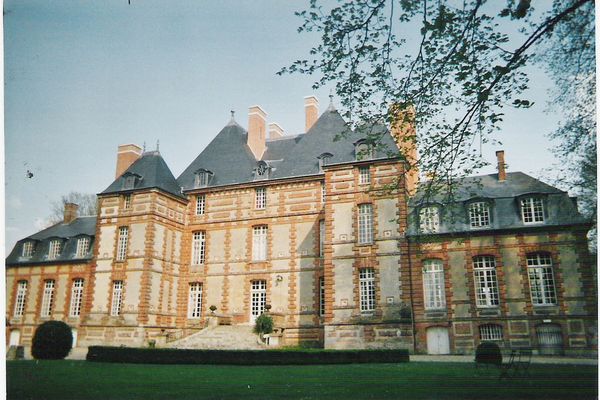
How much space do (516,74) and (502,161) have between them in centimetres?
Answer: 1292

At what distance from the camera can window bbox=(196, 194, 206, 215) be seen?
73.2 ft

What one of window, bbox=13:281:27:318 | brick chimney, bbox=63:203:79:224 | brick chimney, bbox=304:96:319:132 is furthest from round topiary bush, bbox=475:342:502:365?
brick chimney, bbox=63:203:79:224

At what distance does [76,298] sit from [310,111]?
13.5m

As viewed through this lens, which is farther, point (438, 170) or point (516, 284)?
point (516, 284)

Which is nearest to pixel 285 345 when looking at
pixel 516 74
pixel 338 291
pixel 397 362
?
pixel 338 291

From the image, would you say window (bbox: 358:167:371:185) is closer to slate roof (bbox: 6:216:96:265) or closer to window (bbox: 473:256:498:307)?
window (bbox: 473:256:498:307)

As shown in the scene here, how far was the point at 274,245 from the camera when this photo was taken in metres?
20.5

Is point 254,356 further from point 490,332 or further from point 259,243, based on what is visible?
point 259,243

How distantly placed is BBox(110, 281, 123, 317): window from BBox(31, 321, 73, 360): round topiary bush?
24.2 feet

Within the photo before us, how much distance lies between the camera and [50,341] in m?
12.3

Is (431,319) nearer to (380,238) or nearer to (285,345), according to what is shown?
(380,238)

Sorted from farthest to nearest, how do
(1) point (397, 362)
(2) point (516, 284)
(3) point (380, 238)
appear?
(3) point (380, 238) → (2) point (516, 284) → (1) point (397, 362)

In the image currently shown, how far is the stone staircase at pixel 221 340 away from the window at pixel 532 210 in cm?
1005

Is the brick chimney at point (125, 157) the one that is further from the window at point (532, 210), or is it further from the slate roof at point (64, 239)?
the window at point (532, 210)
